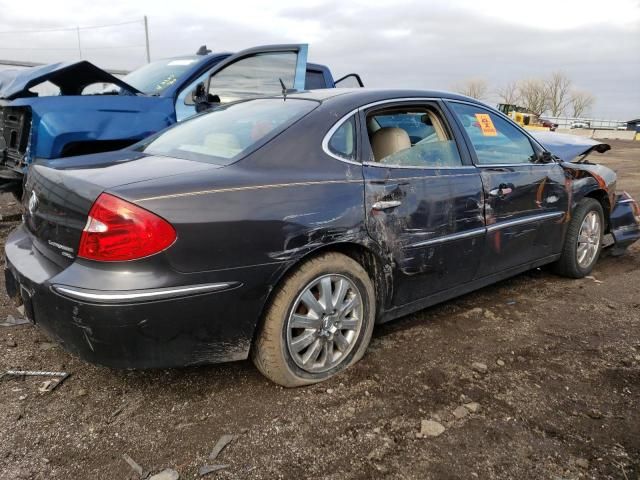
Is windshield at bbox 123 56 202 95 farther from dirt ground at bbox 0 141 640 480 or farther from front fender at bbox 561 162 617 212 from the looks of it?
front fender at bbox 561 162 617 212

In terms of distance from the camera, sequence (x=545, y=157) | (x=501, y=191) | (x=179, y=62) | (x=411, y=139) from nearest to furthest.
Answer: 1. (x=411, y=139)
2. (x=501, y=191)
3. (x=545, y=157)
4. (x=179, y=62)

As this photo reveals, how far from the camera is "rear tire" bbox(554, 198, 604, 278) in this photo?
4172 mm

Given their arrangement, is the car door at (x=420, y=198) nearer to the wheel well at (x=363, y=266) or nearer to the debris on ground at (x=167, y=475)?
the wheel well at (x=363, y=266)

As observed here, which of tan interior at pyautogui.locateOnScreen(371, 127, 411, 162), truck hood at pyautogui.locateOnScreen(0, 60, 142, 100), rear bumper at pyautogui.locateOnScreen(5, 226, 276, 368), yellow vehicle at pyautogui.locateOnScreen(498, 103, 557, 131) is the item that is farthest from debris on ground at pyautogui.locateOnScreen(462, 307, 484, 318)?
yellow vehicle at pyautogui.locateOnScreen(498, 103, 557, 131)

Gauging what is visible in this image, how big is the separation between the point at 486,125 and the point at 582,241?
1.52 meters

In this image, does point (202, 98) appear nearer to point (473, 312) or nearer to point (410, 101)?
point (410, 101)

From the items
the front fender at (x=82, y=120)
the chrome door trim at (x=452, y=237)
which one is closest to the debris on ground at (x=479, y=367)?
the chrome door trim at (x=452, y=237)

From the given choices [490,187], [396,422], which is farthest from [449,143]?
[396,422]

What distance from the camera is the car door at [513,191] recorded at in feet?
11.0

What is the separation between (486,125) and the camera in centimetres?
357

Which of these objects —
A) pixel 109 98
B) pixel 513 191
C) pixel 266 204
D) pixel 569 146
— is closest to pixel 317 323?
pixel 266 204

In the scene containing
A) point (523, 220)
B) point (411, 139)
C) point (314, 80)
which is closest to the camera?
point (411, 139)

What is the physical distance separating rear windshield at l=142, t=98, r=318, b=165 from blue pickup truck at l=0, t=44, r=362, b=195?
745 mm

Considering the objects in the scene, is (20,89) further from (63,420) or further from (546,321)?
(546,321)
